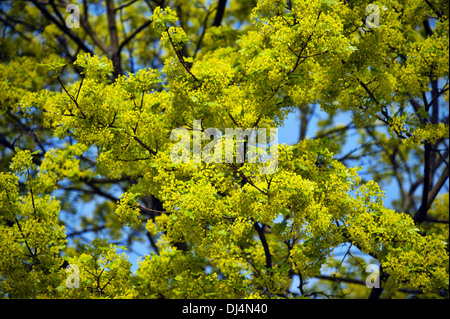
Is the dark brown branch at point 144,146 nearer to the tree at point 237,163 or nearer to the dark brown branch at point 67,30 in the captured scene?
the tree at point 237,163

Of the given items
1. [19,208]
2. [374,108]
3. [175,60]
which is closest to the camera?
[175,60]

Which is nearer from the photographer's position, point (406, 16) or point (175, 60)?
point (175, 60)

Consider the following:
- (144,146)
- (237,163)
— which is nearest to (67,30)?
(144,146)

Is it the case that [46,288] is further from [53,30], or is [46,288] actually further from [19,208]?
[53,30]

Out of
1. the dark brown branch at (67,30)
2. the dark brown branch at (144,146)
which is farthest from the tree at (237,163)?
the dark brown branch at (67,30)

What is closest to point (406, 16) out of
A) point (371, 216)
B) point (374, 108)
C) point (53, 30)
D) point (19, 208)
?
point (374, 108)

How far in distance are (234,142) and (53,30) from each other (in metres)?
8.98

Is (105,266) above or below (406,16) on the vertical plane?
below

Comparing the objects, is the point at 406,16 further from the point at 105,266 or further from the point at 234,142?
the point at 105,266

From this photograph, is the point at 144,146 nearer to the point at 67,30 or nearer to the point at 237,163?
the point at 237,163

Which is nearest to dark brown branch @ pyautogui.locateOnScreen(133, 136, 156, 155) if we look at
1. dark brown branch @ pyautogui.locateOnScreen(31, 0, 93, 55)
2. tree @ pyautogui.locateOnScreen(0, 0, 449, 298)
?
tree @ pyautogui.locateOnScreen(0, 0, 449, 298)
